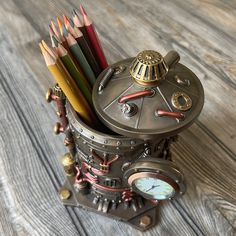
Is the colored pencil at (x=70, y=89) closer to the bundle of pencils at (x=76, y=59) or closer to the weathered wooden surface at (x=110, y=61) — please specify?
the bundle of pencils at (x=76, y=59)

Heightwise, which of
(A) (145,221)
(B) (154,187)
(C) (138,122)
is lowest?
(A) (145,221)

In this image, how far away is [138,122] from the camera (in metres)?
0.44

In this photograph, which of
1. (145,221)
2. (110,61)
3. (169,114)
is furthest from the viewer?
(110,61)

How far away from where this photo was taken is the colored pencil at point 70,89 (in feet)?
1.40

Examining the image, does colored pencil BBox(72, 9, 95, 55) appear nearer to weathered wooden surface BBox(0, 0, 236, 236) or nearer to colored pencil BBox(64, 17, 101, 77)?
colored pencil BBox(64, 17, 101, 77)

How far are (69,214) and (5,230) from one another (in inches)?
4.3

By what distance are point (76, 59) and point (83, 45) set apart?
23mm

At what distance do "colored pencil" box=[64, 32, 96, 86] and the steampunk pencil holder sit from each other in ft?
0.08

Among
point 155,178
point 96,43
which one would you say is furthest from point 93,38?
point 155,178

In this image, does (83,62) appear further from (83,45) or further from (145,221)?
(145,221)

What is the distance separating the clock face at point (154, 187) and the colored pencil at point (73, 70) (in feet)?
0.45

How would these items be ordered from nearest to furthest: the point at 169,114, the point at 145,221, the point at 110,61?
the point at 169,114, the point at 145,221, the point at 110,61

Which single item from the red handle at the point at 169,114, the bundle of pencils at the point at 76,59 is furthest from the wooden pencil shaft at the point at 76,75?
the red handle at the point at 169,114

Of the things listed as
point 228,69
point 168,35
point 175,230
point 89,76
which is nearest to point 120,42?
point 168,35
